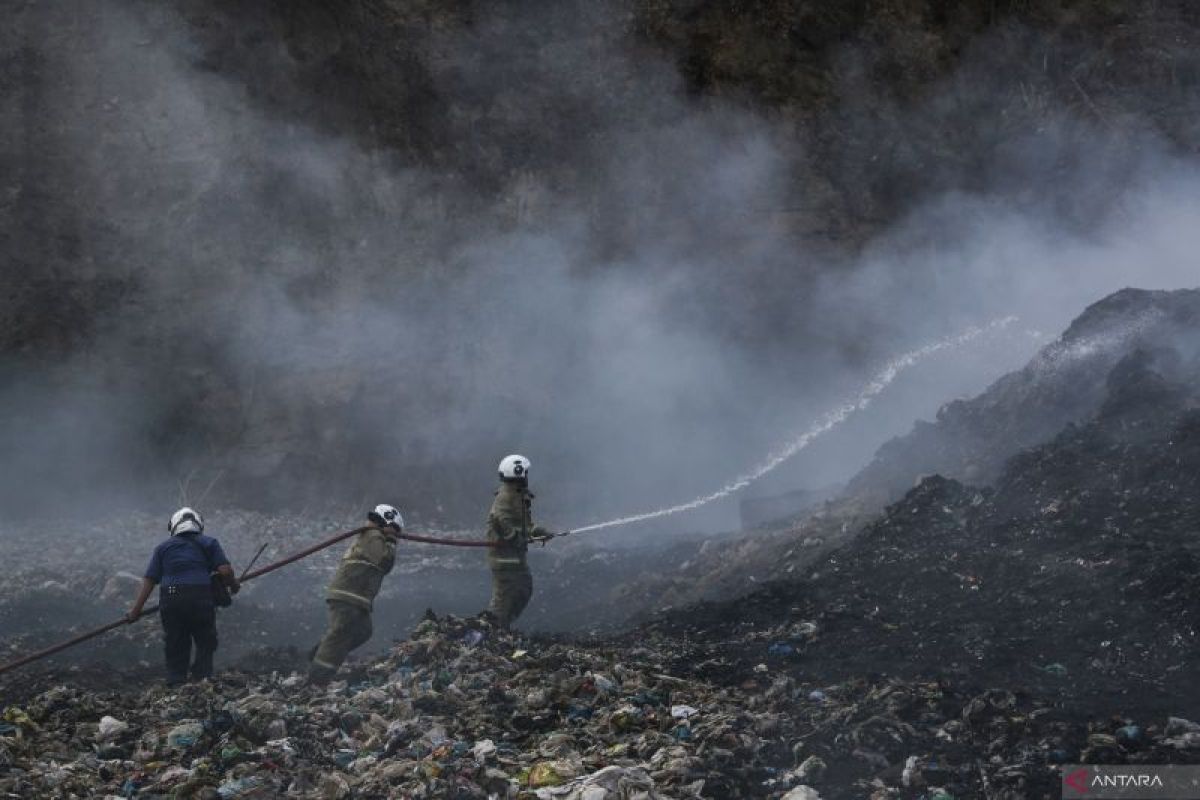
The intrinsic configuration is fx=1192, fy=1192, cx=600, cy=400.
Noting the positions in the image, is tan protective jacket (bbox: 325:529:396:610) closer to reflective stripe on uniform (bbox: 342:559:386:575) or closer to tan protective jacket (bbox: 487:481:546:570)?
reflective stripe on uniform (bbox: 342:559:386:575)

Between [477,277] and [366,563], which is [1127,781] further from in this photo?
[477,277]

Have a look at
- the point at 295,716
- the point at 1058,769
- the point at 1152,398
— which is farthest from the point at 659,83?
the point at 1058,769

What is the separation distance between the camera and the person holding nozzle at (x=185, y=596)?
8.35 meters

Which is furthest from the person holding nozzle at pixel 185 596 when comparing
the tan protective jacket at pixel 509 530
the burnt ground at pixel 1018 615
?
the burnt ground at pixel 1018 615

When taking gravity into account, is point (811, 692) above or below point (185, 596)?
below

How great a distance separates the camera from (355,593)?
866 centimetres

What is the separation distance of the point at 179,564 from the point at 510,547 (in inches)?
96.7

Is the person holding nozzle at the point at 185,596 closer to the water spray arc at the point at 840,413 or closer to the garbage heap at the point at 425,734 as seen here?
the garbage heap at the point at 425,734

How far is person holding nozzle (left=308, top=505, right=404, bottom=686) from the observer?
27.9ft

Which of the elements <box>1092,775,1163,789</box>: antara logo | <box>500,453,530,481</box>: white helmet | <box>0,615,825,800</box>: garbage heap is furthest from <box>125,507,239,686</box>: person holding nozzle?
<box>1092,775,1163,789</box>: antara logo

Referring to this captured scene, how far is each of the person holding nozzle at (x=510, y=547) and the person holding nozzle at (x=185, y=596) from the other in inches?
78.2

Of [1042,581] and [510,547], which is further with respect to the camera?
[510,547]

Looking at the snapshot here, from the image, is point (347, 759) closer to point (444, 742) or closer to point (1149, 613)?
point (444, 742)

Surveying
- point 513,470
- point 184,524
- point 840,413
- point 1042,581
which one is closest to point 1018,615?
point 1042,581
